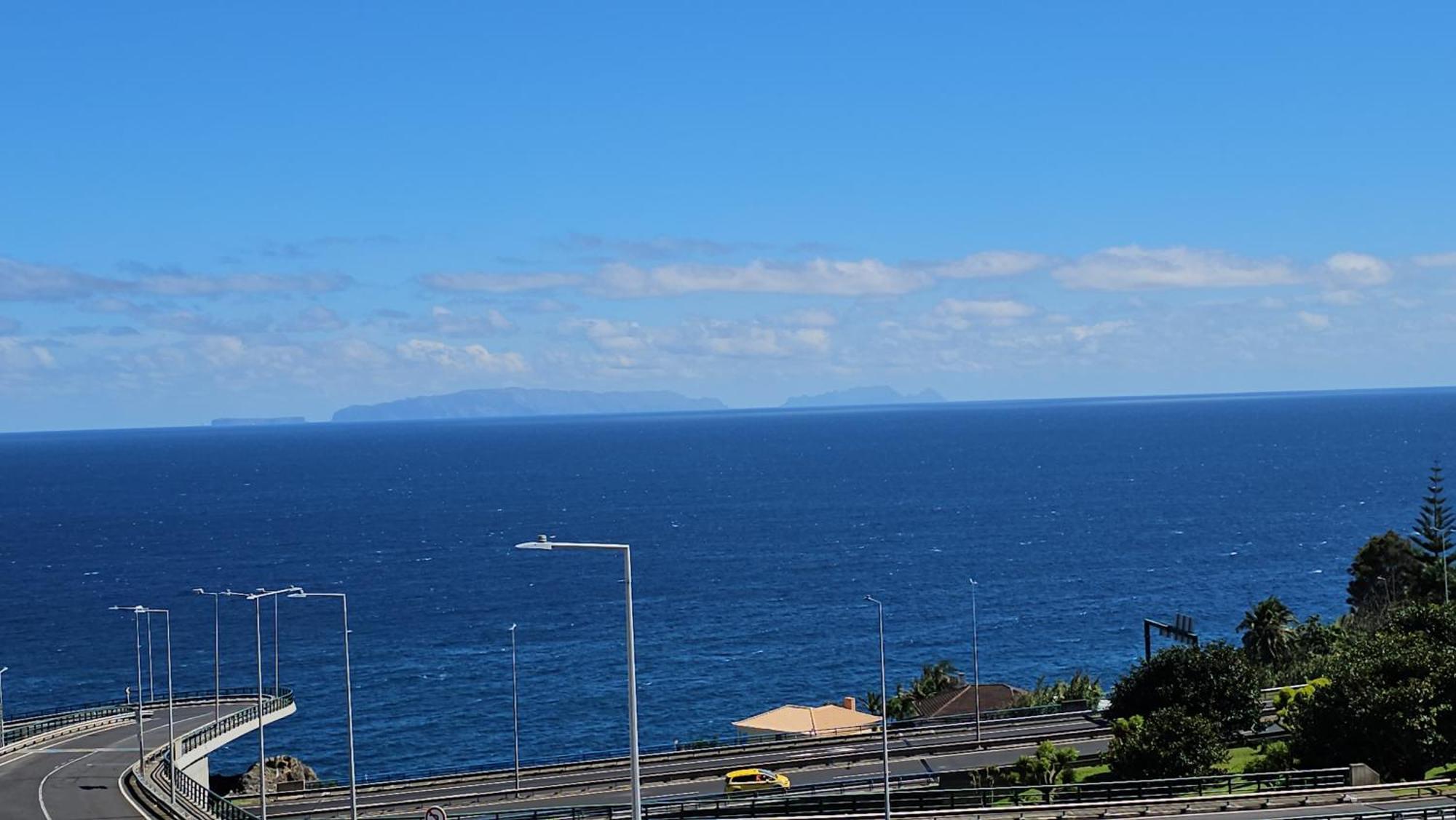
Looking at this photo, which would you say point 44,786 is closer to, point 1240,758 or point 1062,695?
point 1240,758

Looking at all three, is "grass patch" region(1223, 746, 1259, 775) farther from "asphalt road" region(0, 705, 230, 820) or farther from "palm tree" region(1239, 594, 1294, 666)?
"asphalt road" region(0, 705, 230, 820)

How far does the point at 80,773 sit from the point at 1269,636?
61.2 metres

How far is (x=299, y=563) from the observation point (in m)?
153

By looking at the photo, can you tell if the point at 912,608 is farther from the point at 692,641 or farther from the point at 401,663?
the point at 401,663

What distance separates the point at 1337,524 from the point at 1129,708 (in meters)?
126

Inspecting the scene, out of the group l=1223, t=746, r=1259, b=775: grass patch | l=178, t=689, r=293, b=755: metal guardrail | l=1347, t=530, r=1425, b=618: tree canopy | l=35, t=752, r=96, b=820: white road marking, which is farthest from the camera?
l=1347, t=530, r=1425, b=618: tree canopy

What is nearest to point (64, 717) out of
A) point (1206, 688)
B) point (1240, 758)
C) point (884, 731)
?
point (884, 731)

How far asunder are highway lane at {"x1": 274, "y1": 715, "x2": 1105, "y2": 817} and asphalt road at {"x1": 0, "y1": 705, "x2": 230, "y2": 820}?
6.26m

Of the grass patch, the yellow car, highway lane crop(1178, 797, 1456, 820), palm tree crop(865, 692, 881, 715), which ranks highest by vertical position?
highway lane crop(1178, 797, 1456, 820)

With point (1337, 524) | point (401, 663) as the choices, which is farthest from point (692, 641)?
point (1337, 524)

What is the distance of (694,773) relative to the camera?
180ft

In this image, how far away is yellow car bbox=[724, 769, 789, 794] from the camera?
51.8 meters

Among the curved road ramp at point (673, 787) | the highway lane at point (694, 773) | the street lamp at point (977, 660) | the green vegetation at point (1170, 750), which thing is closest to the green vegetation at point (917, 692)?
the street lamp at point (977, 660)

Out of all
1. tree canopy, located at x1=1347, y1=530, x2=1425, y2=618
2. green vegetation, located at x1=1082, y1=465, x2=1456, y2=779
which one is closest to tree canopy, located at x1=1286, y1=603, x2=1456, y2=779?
green vegetation, located at x1=1082, y1=465, x2=1456, y2=779
